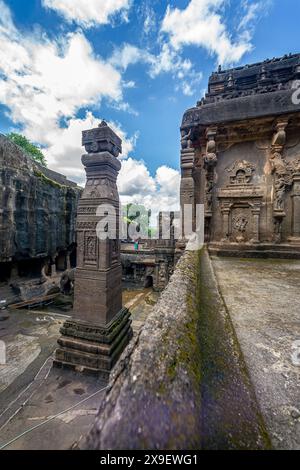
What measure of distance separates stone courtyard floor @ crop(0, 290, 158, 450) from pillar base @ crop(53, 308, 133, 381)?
180 mm

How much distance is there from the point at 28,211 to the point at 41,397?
9586 millimetres

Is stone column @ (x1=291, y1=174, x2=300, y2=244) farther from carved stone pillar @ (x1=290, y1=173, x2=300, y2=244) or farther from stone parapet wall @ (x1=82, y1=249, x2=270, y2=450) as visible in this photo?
stone parapet wall @ (x1=82, y1=249, x2=270, y2=450)

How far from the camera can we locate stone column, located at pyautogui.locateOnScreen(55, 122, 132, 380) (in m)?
4.14

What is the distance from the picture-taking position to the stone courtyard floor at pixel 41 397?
2578 mm

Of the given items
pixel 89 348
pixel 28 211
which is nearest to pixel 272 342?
pixel 89 348

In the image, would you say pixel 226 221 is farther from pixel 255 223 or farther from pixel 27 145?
pixel 27 145

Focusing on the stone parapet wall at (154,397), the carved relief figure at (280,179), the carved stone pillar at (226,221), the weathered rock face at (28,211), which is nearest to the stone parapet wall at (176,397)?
the stone parapet wall at (154,397)

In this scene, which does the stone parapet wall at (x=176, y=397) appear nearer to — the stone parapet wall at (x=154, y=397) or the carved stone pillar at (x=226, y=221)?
the stone parapet wall at (x=154, y=397)

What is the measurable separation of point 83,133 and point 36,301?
9739mm

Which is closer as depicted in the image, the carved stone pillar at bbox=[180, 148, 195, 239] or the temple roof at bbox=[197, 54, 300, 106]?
the carved stone pillar at bbox=[180, 148, 195, 239]

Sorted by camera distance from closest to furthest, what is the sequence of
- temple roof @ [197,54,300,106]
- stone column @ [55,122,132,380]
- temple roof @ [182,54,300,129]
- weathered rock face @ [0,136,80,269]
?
1. stone column @ [55,122,132,380]
2. temple roof @ [182,54,300,129]
3. temple roof @ [197,54,300,106]
4. weathered rock face @ [0,136,80,269]

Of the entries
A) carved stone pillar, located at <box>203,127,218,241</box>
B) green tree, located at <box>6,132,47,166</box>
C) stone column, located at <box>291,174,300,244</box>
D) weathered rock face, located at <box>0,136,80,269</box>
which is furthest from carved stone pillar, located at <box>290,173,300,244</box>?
green tree, located at <box>6,132,47,166</box>

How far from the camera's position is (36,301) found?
10367mm

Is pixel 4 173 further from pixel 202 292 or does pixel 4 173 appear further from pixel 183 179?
pixel 202 292
